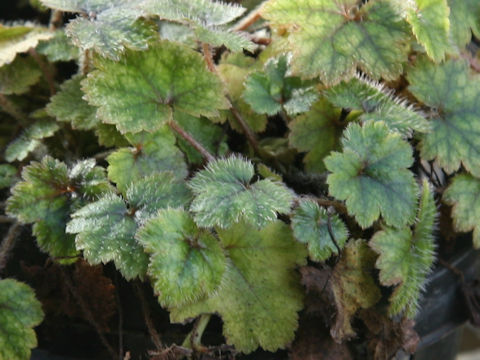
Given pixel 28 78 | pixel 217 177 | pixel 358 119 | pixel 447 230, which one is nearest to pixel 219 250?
pixel 217 177

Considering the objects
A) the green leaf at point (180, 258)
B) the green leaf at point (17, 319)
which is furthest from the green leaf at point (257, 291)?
the green leaf at point (17, 319)

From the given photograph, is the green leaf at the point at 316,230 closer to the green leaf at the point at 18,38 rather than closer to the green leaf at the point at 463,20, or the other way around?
the green leaf at the point at 463,20

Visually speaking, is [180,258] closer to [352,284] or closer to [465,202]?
[352,284]

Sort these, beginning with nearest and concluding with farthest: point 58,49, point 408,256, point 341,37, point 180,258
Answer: point 180,258 < point 408,256 < point 341,37 < point 58,49

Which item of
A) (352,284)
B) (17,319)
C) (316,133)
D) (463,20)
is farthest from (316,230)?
(463,20)

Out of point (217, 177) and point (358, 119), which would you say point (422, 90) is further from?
point (217, 177)
